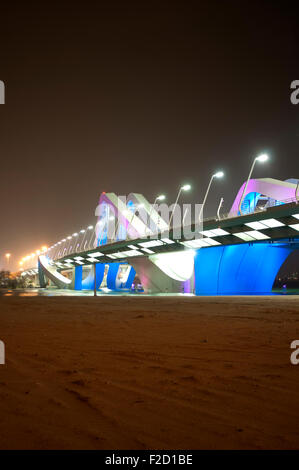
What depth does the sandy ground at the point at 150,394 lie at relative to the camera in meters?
3.31

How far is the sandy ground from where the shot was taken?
331cm

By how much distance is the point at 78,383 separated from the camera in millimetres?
5023

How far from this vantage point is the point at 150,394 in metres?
4.52

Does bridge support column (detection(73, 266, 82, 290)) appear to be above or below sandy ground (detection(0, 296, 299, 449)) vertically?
below

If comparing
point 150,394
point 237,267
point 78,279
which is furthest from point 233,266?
point 78,279

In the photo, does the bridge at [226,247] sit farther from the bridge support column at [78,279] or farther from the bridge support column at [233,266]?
the bridge support column at [78,279]

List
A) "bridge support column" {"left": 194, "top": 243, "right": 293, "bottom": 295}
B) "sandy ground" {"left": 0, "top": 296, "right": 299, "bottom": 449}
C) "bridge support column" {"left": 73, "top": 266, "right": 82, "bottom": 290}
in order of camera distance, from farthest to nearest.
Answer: "bridge support column" {"left": 73, "top": 266, "right": 82, "bottom": 290} < "bridge support column" {"left": 194, "top": 243, "right": 293, "bottom": 295} < "sandy ground" {"left": 0, "top": 296, "right": 299, "bottom": 449}

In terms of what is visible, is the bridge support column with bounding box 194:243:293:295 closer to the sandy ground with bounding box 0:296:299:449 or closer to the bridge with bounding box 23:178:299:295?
the bridge with bounding box 23:178:299:295

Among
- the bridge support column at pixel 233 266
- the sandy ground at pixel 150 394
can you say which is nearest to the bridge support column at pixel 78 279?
the bridge support column at pixel 233 266

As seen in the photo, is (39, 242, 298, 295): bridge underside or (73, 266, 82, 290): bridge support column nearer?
(39, 242, 298, 295): bridge underside

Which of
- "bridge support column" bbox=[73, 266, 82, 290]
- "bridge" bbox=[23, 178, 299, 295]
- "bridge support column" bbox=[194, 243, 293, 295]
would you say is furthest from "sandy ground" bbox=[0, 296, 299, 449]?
"bridge support column" bbox=[73, 266, 82, 290]
